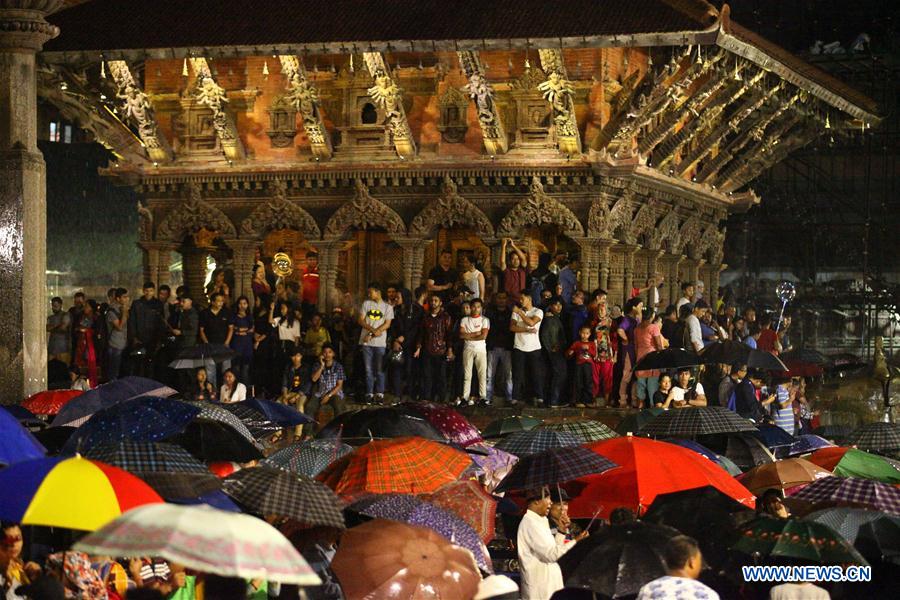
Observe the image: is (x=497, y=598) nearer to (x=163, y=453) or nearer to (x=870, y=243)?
(x=163, y=453)

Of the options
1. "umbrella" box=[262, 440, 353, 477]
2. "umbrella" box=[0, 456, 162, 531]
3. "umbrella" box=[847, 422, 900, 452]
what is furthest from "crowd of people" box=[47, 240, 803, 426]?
"umbrella" box=[0, 456, 162, 531]

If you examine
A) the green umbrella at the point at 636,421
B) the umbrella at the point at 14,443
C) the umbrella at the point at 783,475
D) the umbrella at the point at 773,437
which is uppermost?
the umbrella at the point at 14,443

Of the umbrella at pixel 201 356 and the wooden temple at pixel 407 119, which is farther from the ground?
the wooden temple at pixel 407 119

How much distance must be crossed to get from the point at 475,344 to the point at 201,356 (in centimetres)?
391

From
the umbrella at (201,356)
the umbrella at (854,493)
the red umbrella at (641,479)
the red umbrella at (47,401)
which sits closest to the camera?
the umbrella at (854,493)

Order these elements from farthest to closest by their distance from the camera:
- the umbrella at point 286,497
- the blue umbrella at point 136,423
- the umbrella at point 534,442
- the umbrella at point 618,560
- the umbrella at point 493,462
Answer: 1. the umbrella at point 493,462
2. the umbrella at point 534,442
3. the blue umbrella at point 136,423
4. the umbrella at point 286,497
5. the umbrella at point 618,560

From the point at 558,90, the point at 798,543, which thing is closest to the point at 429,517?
the point at 798,543

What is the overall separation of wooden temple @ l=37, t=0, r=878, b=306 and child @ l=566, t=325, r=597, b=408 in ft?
14.6

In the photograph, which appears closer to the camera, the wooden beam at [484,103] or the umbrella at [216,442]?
the umbrella at [216,442]

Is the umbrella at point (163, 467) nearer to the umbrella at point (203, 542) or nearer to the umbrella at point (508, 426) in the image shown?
the umbrella at point (203, 542)

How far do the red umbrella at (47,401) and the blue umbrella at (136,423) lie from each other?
13.0ft

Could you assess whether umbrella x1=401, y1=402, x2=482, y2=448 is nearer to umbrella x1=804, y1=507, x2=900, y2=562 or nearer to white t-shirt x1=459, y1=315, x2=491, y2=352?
white t-shirt x1=459, y1=315, x2=491, y2=352

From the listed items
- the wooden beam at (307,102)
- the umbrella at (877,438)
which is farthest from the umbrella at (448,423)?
the wooden beam at (307,102)

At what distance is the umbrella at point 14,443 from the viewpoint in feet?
45.1
